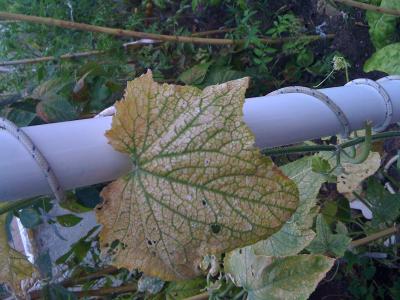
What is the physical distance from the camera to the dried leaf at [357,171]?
3.52ft

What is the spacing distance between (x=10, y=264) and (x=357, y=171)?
2.47ft

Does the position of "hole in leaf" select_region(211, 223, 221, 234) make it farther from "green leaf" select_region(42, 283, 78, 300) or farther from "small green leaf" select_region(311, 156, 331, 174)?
"green leaf" select_region(42, 283, 78, 300)

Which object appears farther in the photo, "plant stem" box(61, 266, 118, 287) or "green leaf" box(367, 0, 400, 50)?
"green leaf" box(367, 0, 400, 50)

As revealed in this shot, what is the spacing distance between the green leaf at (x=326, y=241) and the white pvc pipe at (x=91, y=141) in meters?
0.39

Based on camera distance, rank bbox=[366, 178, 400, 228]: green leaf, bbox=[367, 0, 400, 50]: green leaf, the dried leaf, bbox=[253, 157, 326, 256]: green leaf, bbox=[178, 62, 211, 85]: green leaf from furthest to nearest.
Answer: bbox=[178, 62, 211, 85]: green leaf
bbox=[367, 0, 400, 50]: green leaf
bbox=[366, 178, 400, 228]: green leaf
the dried leaf
bbox=[253, 157, 326, 256]: green leaf

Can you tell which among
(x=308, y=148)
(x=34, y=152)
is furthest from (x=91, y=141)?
(x=308, y=148)

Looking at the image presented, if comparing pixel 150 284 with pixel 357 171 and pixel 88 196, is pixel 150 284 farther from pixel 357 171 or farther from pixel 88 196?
pixel 357 171

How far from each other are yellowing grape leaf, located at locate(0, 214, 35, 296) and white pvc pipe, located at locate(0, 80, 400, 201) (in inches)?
12.2

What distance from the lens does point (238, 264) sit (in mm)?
831

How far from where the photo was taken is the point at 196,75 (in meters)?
1.64

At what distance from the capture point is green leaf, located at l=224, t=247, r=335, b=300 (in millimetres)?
714

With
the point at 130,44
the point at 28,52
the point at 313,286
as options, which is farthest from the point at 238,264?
the point at 28,52

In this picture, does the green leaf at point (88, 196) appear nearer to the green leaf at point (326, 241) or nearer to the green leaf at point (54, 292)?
the green leaf at point (54, 292)

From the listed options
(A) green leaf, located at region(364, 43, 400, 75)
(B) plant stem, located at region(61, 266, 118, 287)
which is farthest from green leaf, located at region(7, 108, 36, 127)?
(A) green leaf, located at region(364, 43, 400, 75)
